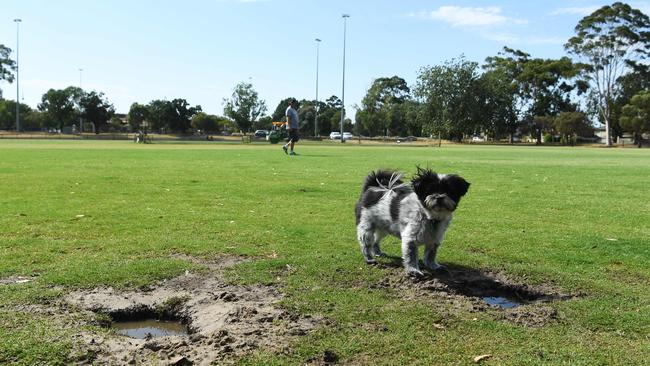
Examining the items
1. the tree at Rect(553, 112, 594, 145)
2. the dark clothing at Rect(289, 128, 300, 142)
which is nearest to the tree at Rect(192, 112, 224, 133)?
the tree at Rect(553, 112, 594, 145)

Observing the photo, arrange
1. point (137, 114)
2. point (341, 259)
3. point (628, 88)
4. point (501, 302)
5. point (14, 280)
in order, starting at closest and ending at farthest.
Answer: point (501, 302), point (14, 280), point (341, 259), point (628, 88), point (137, 114)

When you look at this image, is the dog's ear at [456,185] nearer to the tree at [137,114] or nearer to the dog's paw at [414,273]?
the dog's paw at [414,273]

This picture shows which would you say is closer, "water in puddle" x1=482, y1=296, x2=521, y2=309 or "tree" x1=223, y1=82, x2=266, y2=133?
"water in puddle" x1=482, y1=296, x2=521, y2=309

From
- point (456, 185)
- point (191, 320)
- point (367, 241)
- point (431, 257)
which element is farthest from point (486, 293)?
point (191, 320)

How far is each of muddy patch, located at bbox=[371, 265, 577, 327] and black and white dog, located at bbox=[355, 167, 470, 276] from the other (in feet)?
0.79

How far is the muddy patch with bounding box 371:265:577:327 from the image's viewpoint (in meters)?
4.41

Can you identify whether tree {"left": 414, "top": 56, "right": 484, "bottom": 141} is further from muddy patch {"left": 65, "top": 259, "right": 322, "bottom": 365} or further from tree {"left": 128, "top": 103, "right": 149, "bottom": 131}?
muddy patch {"left": 65, "top": 259, "right": 322, "bottom": 365}

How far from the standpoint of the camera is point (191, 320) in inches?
176

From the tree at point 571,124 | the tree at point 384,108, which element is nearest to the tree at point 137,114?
the tree at point 384,108

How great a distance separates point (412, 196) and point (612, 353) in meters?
2.68

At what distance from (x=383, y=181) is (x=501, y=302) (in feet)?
7.29

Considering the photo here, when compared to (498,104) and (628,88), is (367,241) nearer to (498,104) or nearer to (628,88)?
(498,104)

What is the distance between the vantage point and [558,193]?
485 inches

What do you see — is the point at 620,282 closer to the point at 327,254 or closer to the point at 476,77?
the point at 327,254
